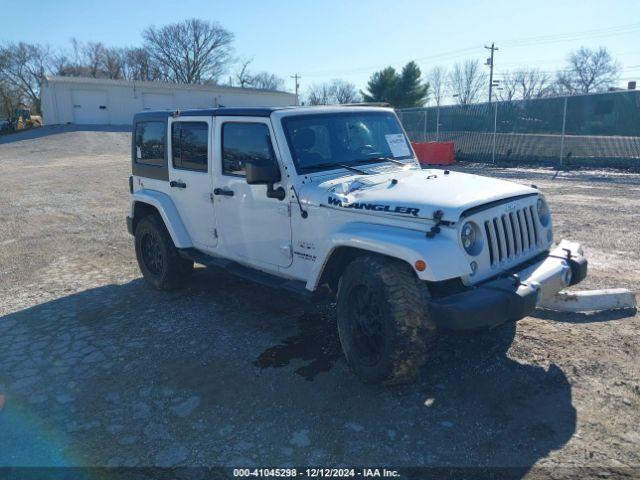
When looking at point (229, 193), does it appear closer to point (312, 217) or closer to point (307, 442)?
point (312, 217)

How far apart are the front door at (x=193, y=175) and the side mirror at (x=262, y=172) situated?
107cm

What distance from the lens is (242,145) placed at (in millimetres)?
4871

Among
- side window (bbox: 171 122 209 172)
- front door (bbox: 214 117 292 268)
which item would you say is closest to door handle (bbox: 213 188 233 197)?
front door (bbox: 214 117 292 268)

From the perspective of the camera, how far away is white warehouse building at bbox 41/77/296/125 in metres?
40.9

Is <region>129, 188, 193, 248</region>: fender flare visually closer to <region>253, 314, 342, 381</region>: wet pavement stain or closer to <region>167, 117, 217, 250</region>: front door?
<region>167, 117, 217, 250</region>: front door

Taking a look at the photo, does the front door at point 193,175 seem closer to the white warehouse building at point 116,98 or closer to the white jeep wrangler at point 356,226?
the white jeep wrangler at point 356,226

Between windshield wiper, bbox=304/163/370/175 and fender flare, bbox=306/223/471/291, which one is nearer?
fender flare, bbox=306/223/471/291

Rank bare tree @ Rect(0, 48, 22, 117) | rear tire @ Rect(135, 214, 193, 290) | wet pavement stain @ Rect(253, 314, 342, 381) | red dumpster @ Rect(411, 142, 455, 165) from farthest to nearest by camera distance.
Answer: bare tree @ Rect(0, 48, 22, 117) → red dumpster @ Rect(411, 142, 455, 165) → rear tire @ Rect(135, 214, 193, 290) → wet pavement stain @ Rect(253, 314, 342, 381)

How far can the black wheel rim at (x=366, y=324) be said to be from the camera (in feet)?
12.0

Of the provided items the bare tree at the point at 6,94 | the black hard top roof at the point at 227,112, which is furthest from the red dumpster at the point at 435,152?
the bare tree at the point at 6,94

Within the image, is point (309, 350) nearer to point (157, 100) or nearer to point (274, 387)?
point (274, 387)

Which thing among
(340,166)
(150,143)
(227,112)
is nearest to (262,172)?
(340,166)

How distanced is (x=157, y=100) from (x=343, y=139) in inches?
1781

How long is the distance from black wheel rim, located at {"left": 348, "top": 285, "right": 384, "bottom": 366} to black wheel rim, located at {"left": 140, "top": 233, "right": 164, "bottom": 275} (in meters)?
2.94
